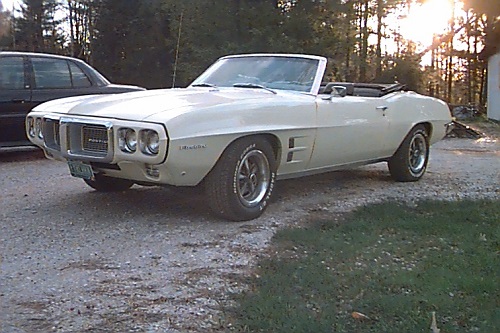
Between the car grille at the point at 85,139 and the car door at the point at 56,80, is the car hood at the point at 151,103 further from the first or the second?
the car door at the point at 56,80

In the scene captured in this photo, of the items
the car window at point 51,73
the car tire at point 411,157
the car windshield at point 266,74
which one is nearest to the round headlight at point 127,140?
the car windshield at point 266,74

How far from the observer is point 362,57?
26.1 meters

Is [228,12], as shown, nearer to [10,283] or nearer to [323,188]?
[323,188]

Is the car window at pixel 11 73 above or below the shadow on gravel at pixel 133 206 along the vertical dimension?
above

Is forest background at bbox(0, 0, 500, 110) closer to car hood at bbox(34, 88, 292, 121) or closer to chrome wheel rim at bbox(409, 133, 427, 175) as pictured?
chrome wheel rim at bbox(409, 133, 427, 175)

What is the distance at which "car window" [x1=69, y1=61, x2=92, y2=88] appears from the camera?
398 inches

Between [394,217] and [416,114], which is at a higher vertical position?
[416,114]

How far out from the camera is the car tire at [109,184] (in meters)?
6.59

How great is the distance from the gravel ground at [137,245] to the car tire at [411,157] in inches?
8.2

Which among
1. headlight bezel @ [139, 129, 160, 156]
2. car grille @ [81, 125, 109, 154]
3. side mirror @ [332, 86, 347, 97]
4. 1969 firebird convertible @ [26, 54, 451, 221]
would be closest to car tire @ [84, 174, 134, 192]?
1969 firebird convertible @ [26, 54, 451, 221]

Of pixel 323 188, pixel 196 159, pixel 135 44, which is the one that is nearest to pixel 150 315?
pixel 196 159

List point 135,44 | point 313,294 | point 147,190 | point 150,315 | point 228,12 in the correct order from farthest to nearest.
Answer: point 135,44, point 228,12, point 147,190, point 313,294, point 150,315

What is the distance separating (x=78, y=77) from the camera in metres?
10.2

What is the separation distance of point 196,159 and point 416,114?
3523mm
